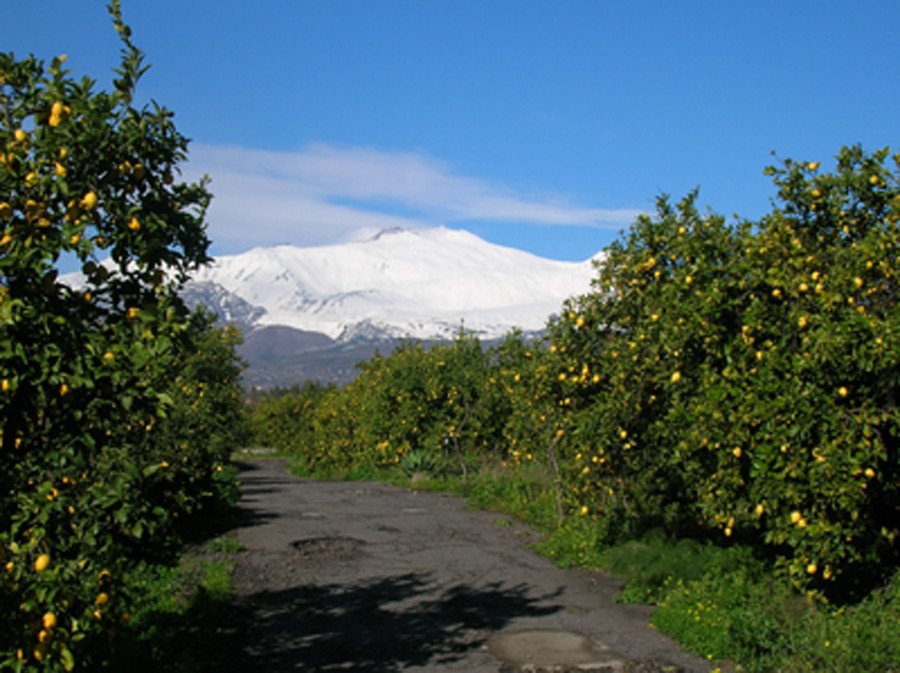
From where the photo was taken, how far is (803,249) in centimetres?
729

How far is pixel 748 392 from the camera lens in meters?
6.53

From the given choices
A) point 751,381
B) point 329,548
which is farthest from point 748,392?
point 329,548

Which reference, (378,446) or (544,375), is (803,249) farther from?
(378,446)

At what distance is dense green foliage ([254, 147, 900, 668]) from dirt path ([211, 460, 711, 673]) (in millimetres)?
707

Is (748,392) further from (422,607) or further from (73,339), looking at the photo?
(73,339)

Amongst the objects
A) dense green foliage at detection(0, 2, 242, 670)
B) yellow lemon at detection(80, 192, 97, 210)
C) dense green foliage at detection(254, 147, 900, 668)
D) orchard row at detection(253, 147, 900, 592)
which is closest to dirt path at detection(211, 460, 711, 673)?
dense green foliage at detection(254, 147, 900, 668)

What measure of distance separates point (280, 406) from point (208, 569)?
45.6 m

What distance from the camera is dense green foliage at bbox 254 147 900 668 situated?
237 inches

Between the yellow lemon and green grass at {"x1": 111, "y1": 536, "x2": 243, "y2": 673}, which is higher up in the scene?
the yellow lemon

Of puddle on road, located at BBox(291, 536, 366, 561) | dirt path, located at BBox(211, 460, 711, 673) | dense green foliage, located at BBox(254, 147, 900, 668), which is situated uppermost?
dense green foliage, located at BBox(254, 147, 900, 668)

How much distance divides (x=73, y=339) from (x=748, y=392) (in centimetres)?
495

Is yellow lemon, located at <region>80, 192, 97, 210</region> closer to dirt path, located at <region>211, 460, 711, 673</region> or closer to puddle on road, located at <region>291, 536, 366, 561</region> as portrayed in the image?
dirt path, located at <region>211, 460, 711, 673</region>


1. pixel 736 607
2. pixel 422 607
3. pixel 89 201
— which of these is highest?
pixel 89 201

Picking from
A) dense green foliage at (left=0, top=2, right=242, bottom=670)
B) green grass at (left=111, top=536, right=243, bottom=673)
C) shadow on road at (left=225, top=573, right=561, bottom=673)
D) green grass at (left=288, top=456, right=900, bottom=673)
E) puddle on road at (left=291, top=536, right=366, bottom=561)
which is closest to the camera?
dense green foliage at (left=0, top=2, right=242, bottom=670)
